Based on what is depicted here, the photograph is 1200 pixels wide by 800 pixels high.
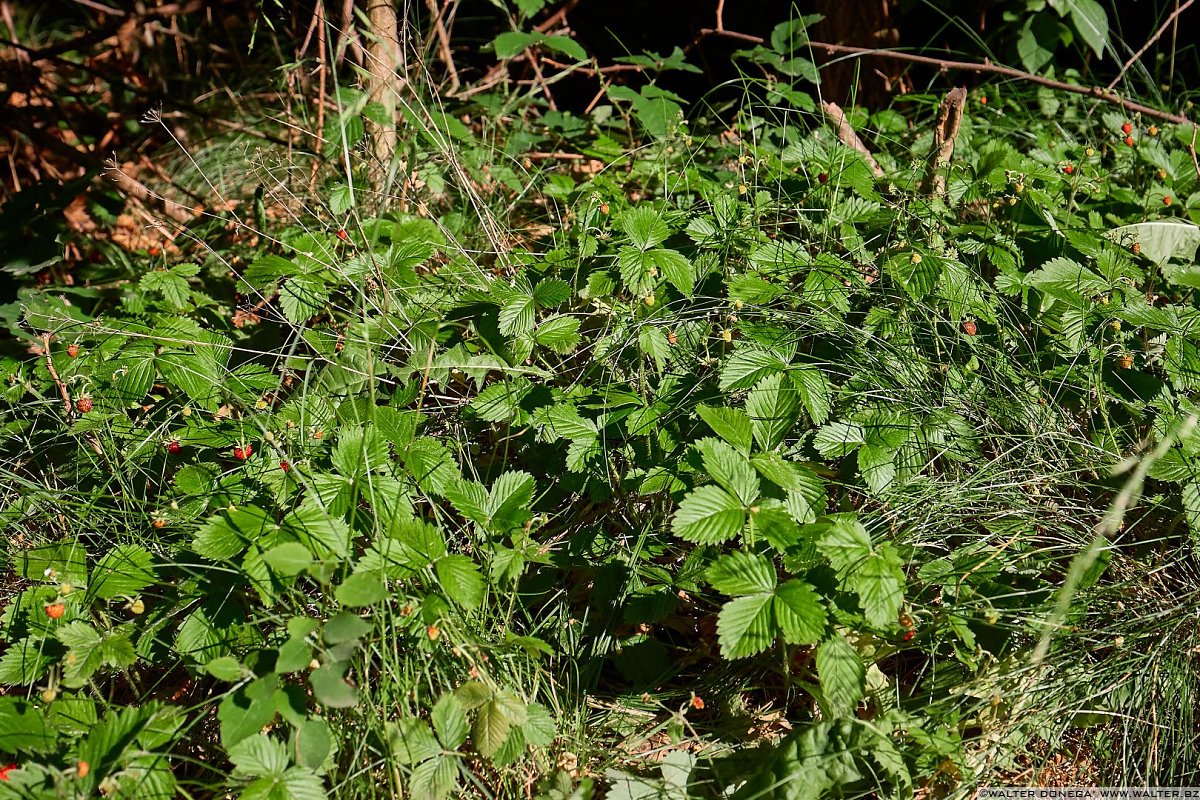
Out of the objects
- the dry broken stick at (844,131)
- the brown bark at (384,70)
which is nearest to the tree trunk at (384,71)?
the brown bark at (384,70)

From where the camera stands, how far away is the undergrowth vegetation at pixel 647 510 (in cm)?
137

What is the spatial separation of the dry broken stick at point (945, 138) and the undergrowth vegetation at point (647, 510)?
0.08 meters

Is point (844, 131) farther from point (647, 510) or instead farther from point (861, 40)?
point (647, 510)

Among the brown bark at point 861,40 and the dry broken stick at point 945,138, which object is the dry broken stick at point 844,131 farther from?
the brown bark at point 861,40

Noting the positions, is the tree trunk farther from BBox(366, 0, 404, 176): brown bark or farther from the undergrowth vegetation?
the undergrowth vegetation

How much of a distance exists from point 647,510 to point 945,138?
1.32m

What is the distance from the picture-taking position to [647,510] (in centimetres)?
176

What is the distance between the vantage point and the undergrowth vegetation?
1369mm

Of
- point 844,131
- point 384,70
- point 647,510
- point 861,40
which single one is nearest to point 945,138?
point 844,131

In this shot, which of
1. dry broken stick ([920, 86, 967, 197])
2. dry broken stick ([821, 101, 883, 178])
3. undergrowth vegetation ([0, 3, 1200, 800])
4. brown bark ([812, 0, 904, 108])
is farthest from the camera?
brown bark ([812, 0, 904, 108])

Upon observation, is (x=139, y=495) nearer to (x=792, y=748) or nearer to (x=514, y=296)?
(x=514, y=296)

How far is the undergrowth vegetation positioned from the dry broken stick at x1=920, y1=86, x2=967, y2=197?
0.08m

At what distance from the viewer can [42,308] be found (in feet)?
7.26

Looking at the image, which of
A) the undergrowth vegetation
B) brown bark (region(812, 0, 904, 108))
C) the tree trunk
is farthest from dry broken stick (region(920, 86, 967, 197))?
the tree trunk
